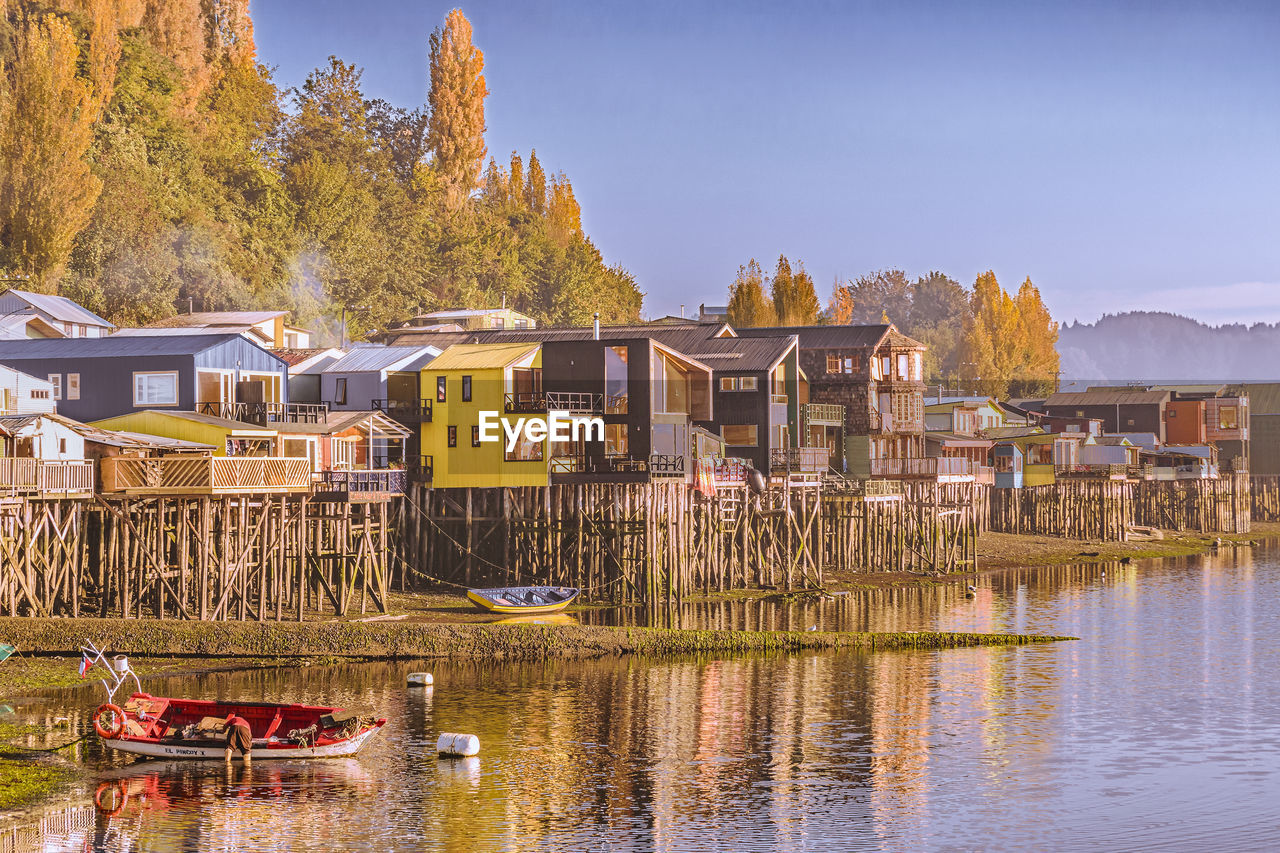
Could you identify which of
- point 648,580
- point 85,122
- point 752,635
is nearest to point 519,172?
point 85,122

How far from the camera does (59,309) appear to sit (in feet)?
238

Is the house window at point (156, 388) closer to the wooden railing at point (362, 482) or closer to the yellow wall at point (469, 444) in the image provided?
the wooden railing at point (362, 482)

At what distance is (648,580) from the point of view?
58.7m

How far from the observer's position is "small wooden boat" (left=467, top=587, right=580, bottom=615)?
54.7 meters

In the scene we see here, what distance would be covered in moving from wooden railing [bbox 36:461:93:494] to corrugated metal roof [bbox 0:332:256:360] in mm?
10120

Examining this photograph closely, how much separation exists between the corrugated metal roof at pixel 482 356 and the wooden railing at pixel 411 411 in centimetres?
181

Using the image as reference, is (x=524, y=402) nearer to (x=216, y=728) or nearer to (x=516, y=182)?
(x=216, y=728)

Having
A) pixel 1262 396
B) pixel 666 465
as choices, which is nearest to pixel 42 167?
pixel 666 465

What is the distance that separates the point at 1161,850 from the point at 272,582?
36906mm

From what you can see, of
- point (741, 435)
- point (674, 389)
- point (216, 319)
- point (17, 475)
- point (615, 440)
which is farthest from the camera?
point (216, 319)

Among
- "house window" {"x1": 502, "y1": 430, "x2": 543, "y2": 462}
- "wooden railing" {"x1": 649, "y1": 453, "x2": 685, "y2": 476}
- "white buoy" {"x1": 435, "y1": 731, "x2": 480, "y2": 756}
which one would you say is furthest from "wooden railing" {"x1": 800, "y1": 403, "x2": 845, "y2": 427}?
"white buoy" {"x1": 435, "y1": 731, "x2": 480, "y2": 756}

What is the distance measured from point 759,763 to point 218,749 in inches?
508

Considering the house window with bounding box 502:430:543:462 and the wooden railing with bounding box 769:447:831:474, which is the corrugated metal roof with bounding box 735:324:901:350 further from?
the house window with bounding box 502:430:543:462

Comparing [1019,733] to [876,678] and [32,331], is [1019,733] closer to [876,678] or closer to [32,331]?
[876,678]
